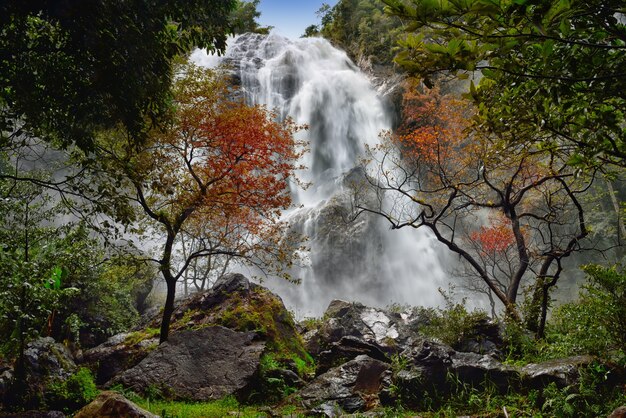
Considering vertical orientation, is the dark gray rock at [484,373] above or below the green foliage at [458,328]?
below

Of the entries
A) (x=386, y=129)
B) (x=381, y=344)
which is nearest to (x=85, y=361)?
(x=381, y=344)

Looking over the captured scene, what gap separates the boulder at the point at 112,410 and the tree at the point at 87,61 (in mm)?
3292

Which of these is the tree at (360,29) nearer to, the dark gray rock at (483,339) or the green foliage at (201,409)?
the dark gray rock at (483,339)

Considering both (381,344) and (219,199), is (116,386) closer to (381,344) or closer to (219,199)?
(219,199)

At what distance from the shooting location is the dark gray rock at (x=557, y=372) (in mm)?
4984

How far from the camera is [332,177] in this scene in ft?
87.1

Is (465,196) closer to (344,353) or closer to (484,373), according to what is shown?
(344,353)

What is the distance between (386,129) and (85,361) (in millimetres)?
24580

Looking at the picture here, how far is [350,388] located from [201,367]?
309 centimetres

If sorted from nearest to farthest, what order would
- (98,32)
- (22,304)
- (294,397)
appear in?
(98,32) < (22,304) < (294,397)

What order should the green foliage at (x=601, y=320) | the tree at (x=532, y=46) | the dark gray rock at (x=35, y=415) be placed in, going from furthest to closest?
1. the green foliage at (x=601, y=320)
2. the dark gray rock at (x=35, y=415)
3. the tree at (x=532, y=46)

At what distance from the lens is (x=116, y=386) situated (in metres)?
6.84

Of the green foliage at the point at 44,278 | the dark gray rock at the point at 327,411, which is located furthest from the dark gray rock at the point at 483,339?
the green foliage at the point at 44,278

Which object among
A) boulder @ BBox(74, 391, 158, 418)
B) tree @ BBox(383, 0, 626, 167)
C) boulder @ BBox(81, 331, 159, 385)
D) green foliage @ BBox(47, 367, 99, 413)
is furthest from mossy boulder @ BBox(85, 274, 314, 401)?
tree @ BBox(383, 0, 626, 167)
